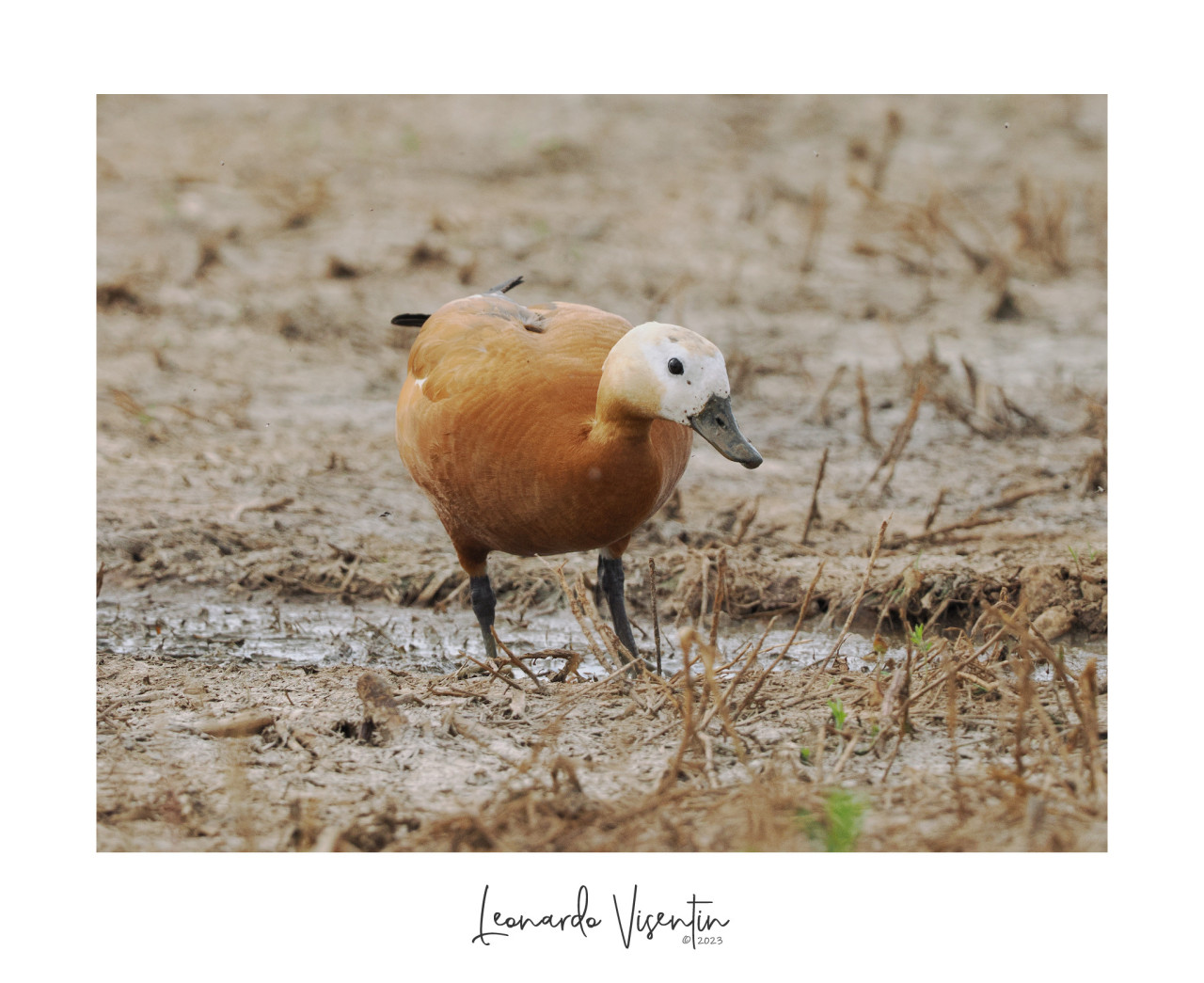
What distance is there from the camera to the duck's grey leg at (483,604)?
4535 mm

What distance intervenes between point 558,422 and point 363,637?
1406mm

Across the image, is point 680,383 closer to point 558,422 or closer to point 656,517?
point 558,422

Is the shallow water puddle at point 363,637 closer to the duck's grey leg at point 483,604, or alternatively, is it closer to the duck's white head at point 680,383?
the duck's grey leg at point 483,604

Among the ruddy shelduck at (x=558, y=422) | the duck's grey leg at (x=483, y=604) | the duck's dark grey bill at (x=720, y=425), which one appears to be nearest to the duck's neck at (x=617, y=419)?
the ruddy shelduck at (x=558, y=422)

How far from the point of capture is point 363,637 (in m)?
4.69

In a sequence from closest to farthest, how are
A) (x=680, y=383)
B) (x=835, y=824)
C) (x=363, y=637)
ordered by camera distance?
(x=835, y=824) → (x=680, y=383) → (x=363, y=637)

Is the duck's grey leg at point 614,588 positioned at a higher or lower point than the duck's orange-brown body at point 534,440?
lower

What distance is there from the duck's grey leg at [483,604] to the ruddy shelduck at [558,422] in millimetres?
341

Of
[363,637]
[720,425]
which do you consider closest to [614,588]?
[363,637]

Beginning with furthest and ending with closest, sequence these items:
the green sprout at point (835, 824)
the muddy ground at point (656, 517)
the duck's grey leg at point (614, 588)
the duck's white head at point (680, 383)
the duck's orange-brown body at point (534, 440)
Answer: the duck's grey leg at point (614, 588) < the duck's orange-brown body at point (534, 440) < the duck's white head at point (680, 383) < the muddy ground at point (656, 517) < the green sprout at point (835, 824)

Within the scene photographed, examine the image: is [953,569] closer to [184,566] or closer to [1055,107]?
[184,566]

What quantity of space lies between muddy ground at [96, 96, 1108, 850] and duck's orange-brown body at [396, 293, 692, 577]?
39 centimetres

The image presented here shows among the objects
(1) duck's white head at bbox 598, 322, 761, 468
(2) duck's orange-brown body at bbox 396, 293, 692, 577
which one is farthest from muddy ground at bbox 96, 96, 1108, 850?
(1) duck's white head at bbox 598, 322, 761, 468

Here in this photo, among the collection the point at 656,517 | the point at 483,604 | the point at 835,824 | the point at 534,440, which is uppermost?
the point at 534,440
